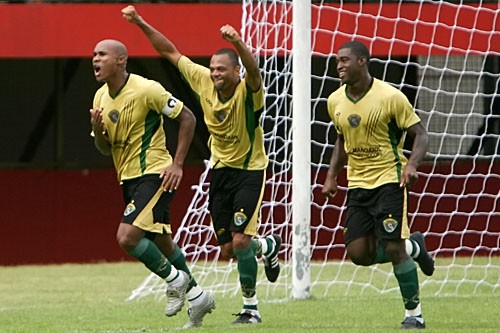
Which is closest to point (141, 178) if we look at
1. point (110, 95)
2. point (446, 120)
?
point (110, 95)

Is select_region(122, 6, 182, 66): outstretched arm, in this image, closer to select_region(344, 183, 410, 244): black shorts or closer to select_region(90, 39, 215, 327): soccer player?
select_region(90, 39, 215, 327): soccer player

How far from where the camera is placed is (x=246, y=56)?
8.64 metres

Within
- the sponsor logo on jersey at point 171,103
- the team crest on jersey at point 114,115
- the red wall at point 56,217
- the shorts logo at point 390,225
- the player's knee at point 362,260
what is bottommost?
the red wall at point 56,217

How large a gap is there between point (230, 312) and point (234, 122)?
1916 mm

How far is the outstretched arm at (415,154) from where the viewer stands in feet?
27.1

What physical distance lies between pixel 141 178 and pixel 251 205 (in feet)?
2.74

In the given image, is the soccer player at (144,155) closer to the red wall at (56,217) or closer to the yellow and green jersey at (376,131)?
the yellow and green jersey at (376,131)

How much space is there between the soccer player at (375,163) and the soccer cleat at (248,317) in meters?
0.84

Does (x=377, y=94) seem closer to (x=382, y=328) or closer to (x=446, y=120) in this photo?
(x=382, y=328)

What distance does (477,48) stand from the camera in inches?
574

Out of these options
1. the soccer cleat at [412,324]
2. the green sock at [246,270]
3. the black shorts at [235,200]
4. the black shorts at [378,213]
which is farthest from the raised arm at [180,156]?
the soccer cleat at [412,324]

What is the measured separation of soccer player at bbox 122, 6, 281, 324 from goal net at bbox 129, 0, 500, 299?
2.02 meters

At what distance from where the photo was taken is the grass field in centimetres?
890

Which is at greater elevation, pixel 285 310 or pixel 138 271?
pixel 285 310
